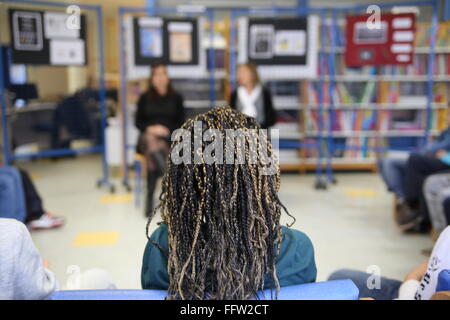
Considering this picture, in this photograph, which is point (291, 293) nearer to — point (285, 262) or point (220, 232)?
point (285, 262)

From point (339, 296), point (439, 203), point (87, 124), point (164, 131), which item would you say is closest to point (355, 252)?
point (439, 203)

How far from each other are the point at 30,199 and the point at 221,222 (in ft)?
9.02

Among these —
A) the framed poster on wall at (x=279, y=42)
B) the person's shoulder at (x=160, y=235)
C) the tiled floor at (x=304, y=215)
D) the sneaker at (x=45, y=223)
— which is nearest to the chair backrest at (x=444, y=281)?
the person's shoulder at (x=160, y=235)

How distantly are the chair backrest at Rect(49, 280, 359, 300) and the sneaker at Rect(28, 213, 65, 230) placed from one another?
2605 millimetres

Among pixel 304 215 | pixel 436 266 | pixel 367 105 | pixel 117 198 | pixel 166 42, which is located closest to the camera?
pixel 436 266

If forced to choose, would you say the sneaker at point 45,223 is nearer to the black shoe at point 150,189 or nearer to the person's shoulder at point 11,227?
the black shoe at point 150,189

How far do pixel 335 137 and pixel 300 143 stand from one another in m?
0.50

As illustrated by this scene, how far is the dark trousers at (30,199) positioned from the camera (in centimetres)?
331

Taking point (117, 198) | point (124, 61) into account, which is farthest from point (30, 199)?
point (124, 61)

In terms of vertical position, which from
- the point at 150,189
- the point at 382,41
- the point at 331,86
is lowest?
the point at 150,189

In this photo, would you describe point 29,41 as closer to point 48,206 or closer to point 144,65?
point 144,65

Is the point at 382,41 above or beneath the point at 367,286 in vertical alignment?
above

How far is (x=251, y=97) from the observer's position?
4.11 metres

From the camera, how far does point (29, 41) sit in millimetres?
4074
